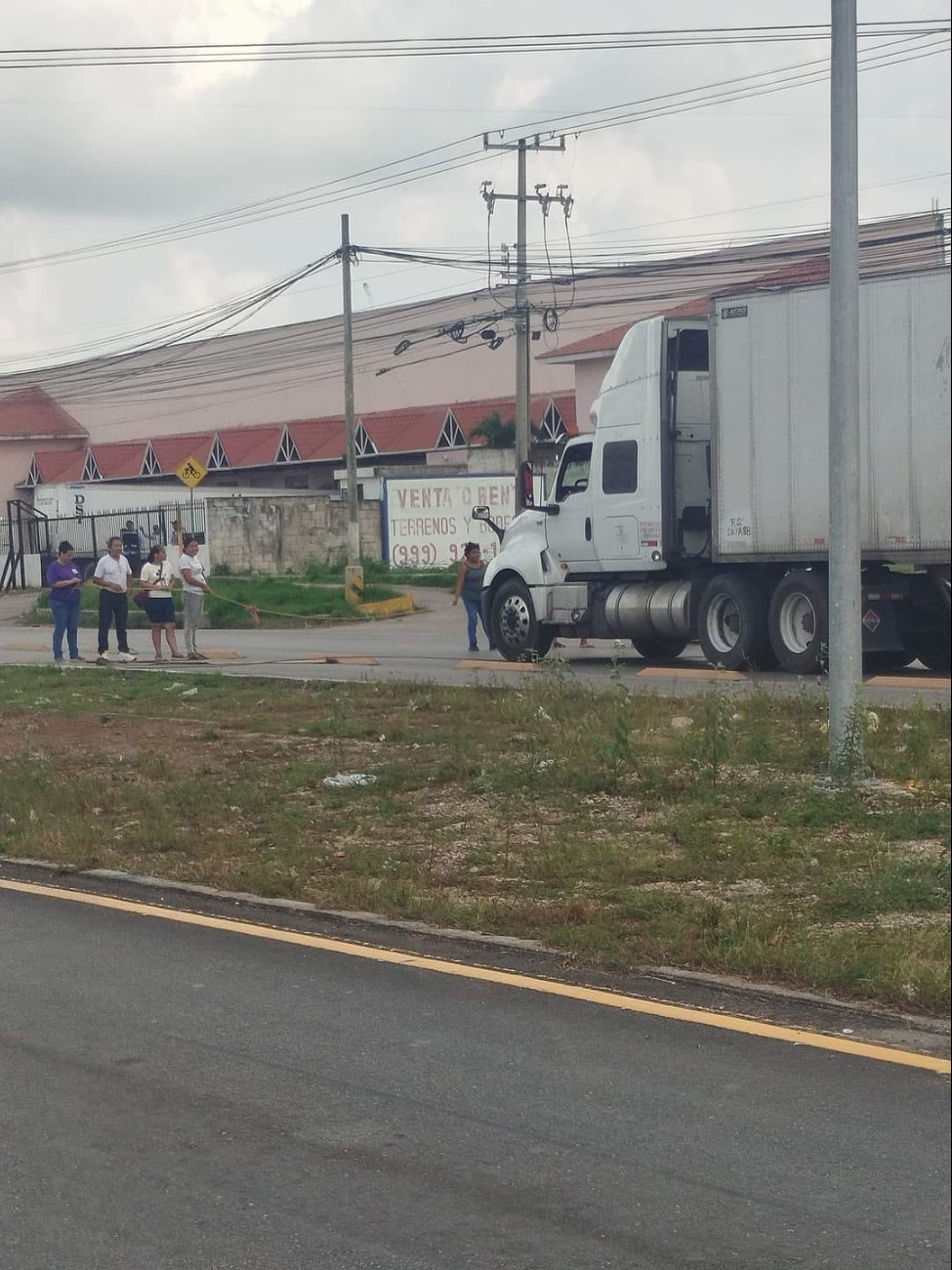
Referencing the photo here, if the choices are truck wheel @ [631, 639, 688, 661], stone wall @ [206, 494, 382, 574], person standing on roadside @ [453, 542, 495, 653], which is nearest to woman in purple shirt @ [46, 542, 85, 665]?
person standing on roadside @ [453, 542, 495, 653]

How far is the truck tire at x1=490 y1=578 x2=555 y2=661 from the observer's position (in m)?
21.2

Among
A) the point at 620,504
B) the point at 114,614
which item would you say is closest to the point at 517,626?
the point at 620,504

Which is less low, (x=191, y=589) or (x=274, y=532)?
(x=274, y=532)

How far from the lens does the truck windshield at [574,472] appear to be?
800 inches

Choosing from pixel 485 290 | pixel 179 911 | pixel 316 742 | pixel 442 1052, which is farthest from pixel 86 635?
pixel 442 1052

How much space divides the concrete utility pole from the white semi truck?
7cm

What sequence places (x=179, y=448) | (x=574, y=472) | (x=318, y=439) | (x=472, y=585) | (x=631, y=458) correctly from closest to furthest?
(x=631, y=458) → (x=574, y=472) → (x=472, y=585) → (x=318, y=439) → (x=179, y=448)

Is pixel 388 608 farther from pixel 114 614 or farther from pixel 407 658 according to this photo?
pixel 407 658

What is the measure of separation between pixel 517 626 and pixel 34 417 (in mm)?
54119

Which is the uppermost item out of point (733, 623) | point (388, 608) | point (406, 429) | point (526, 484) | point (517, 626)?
point (406, 429)

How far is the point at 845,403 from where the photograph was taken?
144 inches

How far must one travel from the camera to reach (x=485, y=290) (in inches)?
1318

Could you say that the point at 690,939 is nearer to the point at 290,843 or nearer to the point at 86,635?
the point at 290,843

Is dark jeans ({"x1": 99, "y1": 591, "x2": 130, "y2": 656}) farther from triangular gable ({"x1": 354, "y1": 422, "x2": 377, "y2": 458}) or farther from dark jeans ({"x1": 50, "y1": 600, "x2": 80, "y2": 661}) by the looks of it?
triangular gable ({"x1": 354, "y1": 422, "x2": 377, "y2": 458})
